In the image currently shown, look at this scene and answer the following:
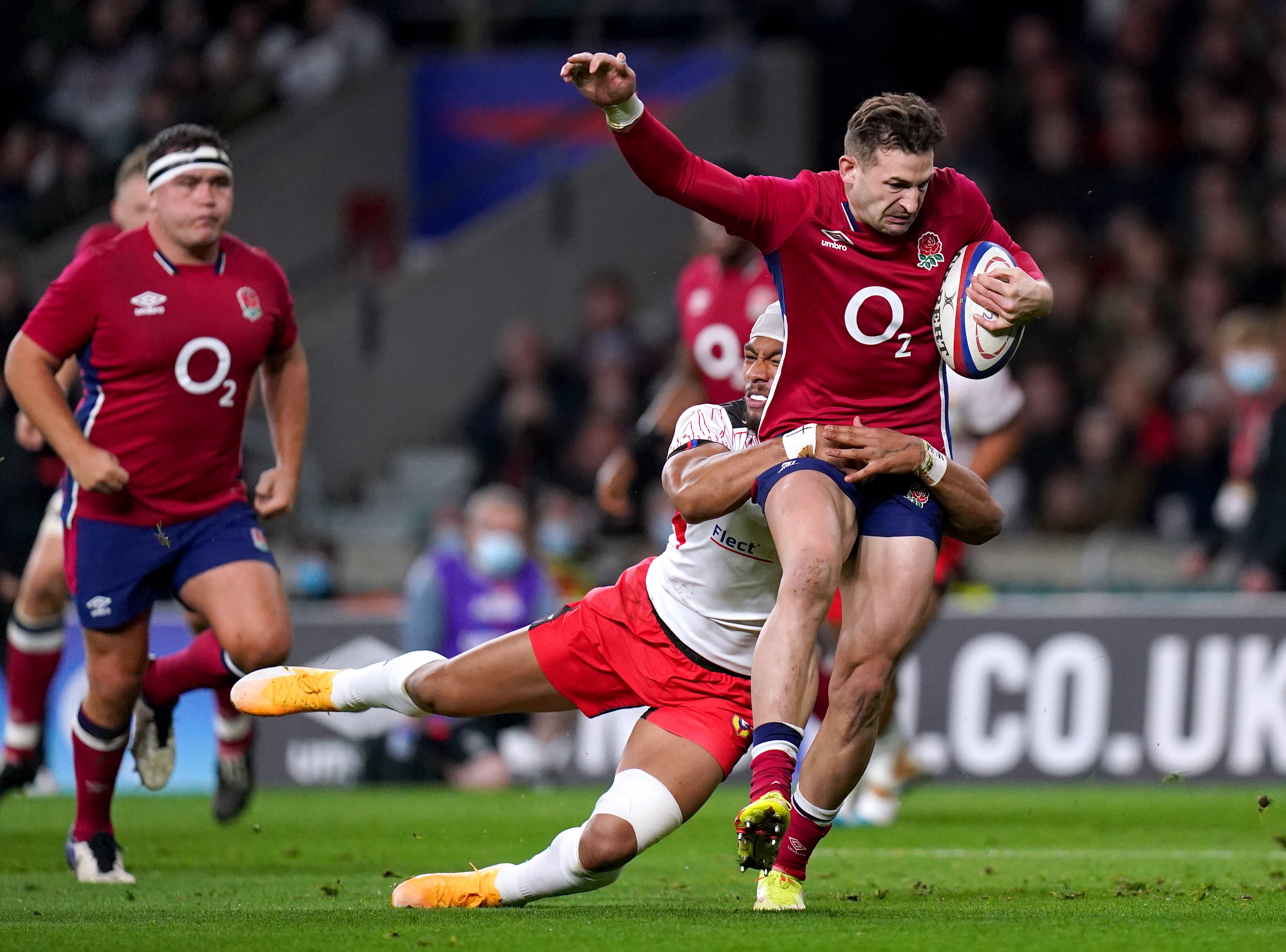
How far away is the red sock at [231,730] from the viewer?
303 inches

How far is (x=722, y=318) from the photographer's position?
338 inches

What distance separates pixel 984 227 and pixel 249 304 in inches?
107

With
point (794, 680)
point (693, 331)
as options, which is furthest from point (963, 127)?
point (794, 680)

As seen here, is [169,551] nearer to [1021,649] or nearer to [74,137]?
[1021,649]

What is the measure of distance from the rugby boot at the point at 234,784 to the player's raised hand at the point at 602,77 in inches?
138

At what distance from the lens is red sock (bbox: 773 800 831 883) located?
5668 millimetres

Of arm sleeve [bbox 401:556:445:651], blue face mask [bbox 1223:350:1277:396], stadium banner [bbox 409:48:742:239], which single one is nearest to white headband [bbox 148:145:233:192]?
arm sleeve [bbox 401:556:445:651]

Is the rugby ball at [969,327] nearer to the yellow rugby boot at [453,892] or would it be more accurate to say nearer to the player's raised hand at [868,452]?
the player's raised hand at [868,452]

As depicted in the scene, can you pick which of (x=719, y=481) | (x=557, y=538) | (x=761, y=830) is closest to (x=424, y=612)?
(x=557, y=538)

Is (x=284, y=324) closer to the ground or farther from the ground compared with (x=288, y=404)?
farther from the ground

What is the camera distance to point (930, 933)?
503cm

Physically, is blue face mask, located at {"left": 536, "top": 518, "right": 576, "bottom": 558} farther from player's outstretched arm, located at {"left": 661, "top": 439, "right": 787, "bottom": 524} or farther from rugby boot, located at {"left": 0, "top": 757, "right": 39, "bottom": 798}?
player's outstretched arm, located at {"left": 661, "top": 439, "right": 787, "bottom": 524}

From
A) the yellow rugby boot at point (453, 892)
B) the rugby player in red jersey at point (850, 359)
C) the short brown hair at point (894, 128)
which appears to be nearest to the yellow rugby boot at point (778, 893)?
the rugby player in red jersey at point (850, 359)

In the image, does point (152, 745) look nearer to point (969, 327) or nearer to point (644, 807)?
point (644, 807)
